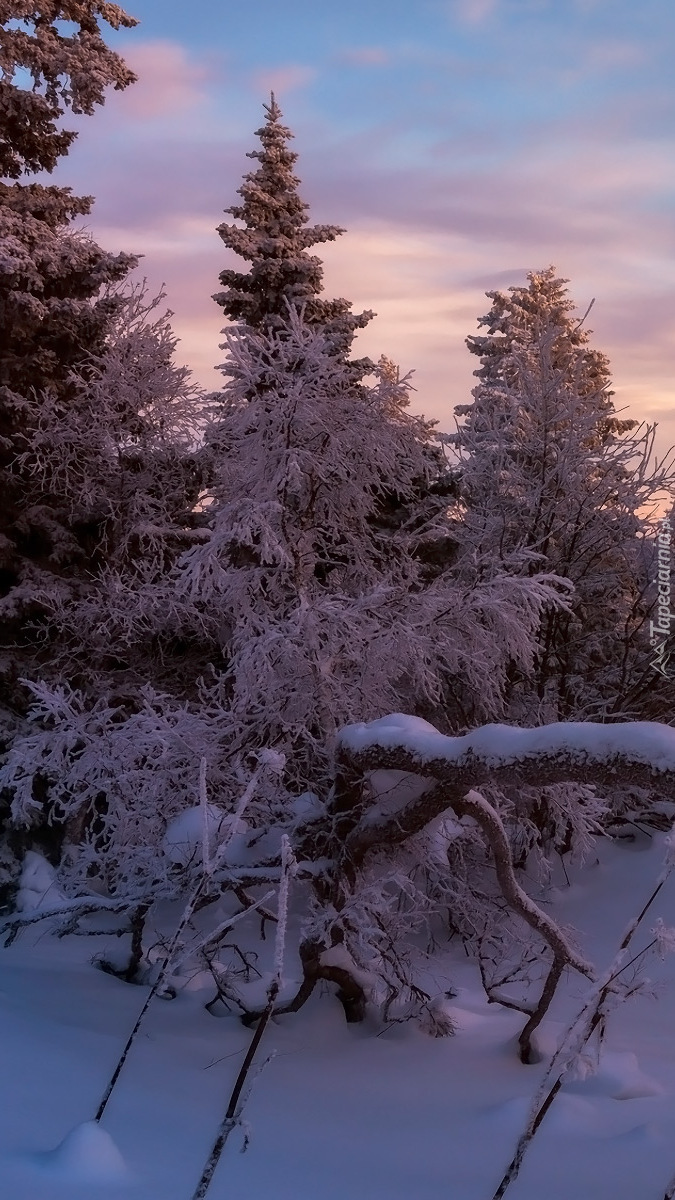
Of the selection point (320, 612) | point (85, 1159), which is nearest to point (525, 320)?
point (320, 612)

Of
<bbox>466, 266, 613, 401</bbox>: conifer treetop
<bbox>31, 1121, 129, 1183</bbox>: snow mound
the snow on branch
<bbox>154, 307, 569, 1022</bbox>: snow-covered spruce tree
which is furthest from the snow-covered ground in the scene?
<bbox>466, 266, 613, 401</bbox>: conifer treetop

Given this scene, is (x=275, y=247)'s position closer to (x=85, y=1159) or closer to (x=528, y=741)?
(x=528, y=741)

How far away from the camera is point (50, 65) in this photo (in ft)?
46.3

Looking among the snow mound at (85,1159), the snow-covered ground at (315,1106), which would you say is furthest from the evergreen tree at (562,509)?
the snow mound at (85,1159)

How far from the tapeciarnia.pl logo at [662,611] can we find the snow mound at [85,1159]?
1015 cm

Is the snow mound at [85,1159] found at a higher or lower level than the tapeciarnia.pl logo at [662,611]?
lower

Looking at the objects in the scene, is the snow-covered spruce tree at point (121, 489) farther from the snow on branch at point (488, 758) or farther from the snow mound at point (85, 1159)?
the snow mound at point (85, 1159)

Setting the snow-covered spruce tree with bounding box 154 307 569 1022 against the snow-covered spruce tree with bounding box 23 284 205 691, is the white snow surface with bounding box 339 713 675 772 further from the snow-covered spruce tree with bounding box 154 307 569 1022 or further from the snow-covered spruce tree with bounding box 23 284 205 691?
the snow-covered spruce tree with bounding box 23 284 205 691

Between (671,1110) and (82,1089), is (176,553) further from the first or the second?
(671,1110)

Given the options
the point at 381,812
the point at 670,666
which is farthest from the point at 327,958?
the point at 670,666

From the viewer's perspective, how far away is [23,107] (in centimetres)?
1423

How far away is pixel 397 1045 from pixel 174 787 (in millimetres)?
3121

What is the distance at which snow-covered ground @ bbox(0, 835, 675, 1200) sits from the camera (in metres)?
5.55

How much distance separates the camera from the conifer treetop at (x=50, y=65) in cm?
1391
